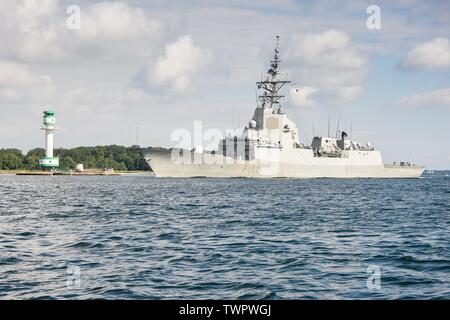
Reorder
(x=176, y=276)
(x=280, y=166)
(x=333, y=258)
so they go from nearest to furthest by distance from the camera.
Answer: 1. (x=176, y=276)
2. (x=333, y=258)
3. (x=280, y=166)

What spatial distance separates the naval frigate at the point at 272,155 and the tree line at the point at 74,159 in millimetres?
62500

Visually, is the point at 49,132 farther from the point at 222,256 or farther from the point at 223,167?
the point at 222,256

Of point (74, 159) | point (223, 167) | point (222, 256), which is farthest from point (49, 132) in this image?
point (222, 256)

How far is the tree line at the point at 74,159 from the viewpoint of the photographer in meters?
165

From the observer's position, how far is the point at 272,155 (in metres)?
98.2

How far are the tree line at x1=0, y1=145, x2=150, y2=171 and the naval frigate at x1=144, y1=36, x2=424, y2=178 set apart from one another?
62.5 metres

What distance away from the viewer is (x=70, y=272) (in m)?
13.7

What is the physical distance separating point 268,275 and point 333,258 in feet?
10.5

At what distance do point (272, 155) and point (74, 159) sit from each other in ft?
348

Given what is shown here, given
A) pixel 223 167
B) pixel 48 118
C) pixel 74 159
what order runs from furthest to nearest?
pixel 74 159, pixel 48 118, pixel 223 167

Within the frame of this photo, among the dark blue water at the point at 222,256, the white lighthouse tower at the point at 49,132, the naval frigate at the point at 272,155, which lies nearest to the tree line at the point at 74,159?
the white lighthouse tower at the point at 49,132
